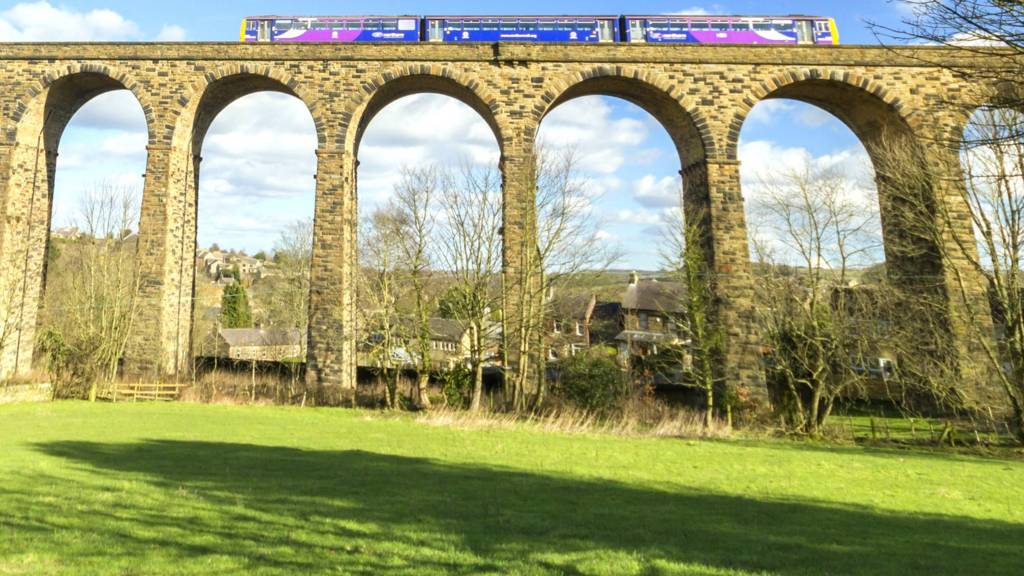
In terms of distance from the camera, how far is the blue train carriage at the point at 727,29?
719 inches

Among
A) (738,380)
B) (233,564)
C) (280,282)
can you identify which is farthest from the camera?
(280,282)

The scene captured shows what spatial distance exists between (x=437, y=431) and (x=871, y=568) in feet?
30.1

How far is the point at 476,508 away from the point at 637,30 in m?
17.1

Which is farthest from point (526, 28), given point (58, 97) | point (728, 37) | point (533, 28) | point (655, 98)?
point (58, 97)

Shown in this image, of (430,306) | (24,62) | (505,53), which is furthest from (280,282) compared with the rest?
(505,53)

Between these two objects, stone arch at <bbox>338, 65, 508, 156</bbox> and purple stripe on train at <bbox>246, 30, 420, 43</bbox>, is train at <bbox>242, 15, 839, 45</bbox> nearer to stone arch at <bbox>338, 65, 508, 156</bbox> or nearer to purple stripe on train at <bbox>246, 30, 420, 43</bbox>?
purple stripe on train at <bbox>246, 30, 420, 43</bbox>

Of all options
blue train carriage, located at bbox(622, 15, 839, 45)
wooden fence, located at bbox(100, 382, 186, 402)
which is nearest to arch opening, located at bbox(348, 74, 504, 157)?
blue train carriage, located at bbox(622, 15, 839, 45)

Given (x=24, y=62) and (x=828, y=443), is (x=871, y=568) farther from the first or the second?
(x=24, y=62)

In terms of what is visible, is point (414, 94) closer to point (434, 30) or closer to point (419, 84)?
point (419, 84)

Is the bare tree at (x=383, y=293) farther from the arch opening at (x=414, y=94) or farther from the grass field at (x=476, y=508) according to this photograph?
the grass field at (x=476, y=508)

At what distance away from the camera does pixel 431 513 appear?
5.36 metres

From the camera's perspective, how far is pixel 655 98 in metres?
18.5

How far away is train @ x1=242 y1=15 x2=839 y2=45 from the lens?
60.2 ft

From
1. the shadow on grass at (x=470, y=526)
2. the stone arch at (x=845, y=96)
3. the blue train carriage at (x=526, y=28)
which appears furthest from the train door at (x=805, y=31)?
the shadow on grass at (x=470, y=526)
